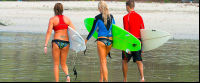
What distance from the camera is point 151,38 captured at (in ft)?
27.1

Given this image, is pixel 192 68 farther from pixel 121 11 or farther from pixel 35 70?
pixel 121 11

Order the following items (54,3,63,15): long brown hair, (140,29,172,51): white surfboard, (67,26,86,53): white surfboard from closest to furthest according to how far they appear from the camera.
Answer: (54,3,63,15): long brown hair
(67,26,86,53): white surfboard
(140,29,172,51): white surfboard

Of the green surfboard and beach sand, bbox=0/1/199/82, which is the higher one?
the green surfboard

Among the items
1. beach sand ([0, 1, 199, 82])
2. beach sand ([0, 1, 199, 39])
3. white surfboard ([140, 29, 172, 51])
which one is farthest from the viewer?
beach sand ([0, 1, 199, 39])

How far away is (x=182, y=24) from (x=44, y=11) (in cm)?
1180

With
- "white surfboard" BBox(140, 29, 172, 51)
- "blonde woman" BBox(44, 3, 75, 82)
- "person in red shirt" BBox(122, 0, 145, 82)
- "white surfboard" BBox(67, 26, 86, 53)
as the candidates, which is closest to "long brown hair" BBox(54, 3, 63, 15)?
"blonde woman" BBox(44, 3, 75, 82)

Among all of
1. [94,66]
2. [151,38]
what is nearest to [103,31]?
[151,38]

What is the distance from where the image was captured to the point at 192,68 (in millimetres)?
9688

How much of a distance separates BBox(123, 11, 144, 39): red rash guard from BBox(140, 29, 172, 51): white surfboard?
16 cm

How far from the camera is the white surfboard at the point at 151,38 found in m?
8.13

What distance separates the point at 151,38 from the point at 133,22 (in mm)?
659

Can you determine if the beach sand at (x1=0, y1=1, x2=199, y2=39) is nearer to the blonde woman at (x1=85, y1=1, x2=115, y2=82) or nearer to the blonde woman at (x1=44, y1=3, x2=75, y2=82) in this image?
the blonde woman at (x1=85, y1=1, x2=115, y2=82)

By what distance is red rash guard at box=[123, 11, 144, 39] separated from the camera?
7.85 meters

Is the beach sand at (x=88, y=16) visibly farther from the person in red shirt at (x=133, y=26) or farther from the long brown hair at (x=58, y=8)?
the long brown hair at (x=58, y=8)
